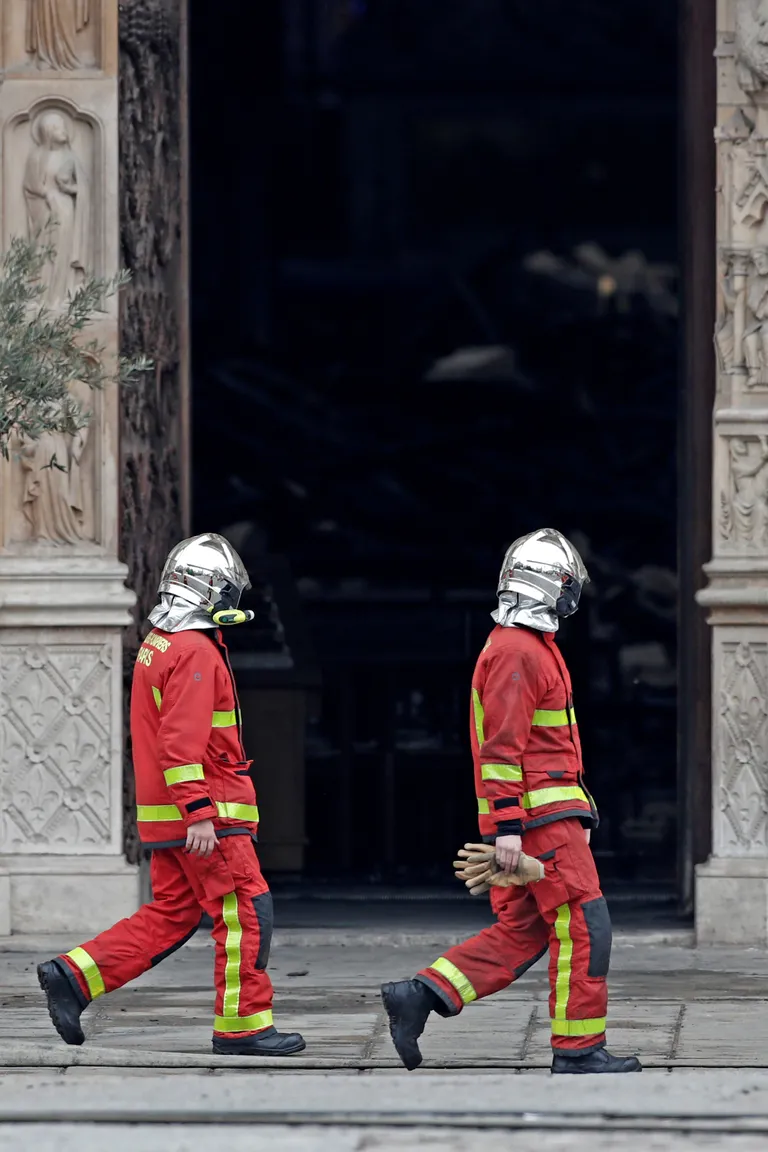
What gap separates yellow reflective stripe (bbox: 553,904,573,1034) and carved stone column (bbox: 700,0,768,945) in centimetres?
264

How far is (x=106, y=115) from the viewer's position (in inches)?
407

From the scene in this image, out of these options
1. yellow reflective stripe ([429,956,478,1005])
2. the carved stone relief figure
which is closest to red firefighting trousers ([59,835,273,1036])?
yellow reflective stripe ([429,956,478,1005])

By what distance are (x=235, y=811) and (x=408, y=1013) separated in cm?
92

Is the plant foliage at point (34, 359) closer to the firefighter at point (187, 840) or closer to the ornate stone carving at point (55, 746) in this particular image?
the firefighter at point (187, 840)

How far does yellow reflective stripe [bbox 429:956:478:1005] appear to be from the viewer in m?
7.67

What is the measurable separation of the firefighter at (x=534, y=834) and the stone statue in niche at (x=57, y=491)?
9.98 feet

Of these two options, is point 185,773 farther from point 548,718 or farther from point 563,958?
point 563,958

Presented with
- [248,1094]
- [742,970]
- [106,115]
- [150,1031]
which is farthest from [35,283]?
[248,1094]

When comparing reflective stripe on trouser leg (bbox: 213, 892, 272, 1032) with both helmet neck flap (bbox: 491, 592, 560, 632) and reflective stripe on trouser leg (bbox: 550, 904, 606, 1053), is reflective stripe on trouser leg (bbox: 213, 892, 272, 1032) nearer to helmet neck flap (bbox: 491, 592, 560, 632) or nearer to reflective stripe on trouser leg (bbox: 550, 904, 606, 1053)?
reflective stripe on trouser leg (bbox: 550, 904, 606, 1053)

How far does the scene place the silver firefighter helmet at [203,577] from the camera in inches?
315

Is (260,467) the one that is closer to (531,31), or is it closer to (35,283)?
(531,31)

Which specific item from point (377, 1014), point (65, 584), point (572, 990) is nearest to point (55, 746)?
point (65, 584)

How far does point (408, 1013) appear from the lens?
761 centimetres

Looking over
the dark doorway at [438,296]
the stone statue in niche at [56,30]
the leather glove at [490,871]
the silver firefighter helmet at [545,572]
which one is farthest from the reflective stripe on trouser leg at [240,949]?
the dark doorway at [438,296]
